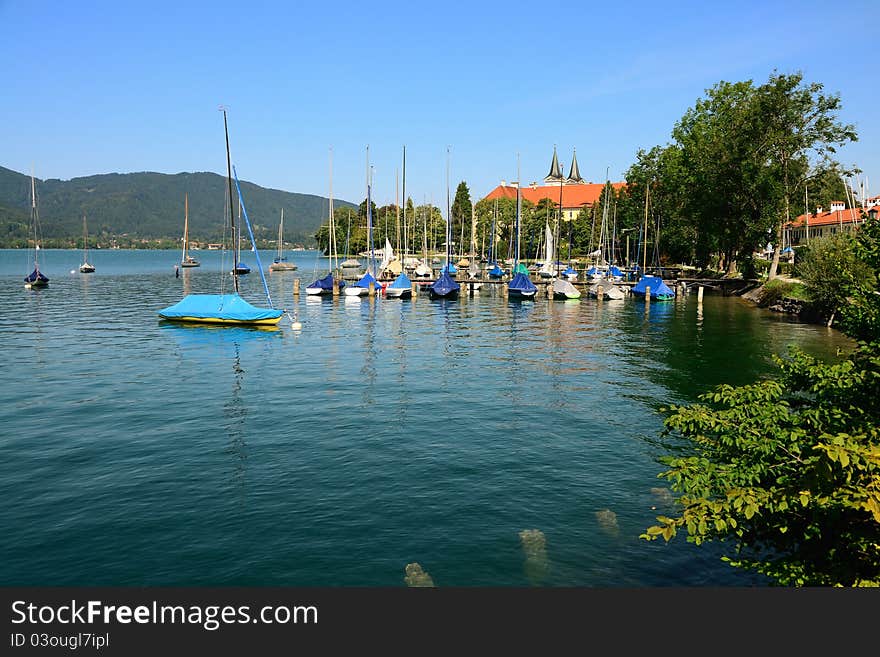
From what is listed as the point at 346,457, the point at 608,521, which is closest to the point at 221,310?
the point at 346,457

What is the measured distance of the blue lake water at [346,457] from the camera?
12773mm

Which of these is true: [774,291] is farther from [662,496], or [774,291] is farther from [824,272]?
[662,496]

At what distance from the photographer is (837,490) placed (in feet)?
24.2

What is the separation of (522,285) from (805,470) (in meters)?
64.0

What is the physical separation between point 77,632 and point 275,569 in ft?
18.4

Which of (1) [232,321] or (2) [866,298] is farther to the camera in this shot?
(1) [232,321]

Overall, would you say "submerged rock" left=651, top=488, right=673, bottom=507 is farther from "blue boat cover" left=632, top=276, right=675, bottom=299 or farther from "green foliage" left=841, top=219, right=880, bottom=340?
"blue boat cover" left=632, top=276, right=675, bottom=299

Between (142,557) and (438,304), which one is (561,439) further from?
(438,304)

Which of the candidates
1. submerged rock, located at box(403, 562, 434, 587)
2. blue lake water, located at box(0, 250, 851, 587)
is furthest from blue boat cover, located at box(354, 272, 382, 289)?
submerged rock, located at box(403, 562, 434, 587)

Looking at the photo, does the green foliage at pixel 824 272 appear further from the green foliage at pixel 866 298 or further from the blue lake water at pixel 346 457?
the green foliage at pixel 866 298

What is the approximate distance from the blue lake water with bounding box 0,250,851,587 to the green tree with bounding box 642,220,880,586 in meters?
2.80

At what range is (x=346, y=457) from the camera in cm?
1911

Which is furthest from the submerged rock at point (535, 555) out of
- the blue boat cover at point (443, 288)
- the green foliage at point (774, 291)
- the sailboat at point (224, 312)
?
the blue boat cover at point (443, 288)

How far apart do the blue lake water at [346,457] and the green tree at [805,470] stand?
2.80 metres
